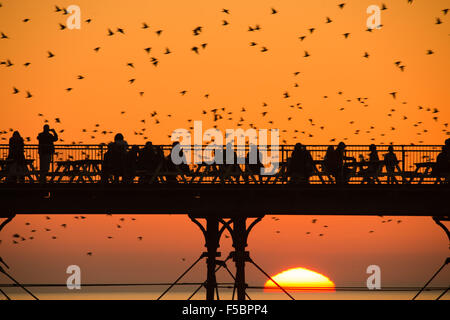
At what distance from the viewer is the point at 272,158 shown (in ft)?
111

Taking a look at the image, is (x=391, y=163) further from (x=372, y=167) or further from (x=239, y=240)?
(x=239, y=240)

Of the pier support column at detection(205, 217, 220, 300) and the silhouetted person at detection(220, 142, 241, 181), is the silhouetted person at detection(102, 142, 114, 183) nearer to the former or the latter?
the silhouetted person at detection(220, 142, 241, 181)

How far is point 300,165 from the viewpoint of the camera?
32.8 meters

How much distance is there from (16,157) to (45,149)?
3.34 feet

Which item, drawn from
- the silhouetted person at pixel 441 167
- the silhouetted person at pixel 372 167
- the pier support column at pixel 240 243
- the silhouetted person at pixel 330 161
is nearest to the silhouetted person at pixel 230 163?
the silhouetted person at pixel 330 161

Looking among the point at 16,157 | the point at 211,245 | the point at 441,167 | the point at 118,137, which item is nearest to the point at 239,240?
the point at 211,245

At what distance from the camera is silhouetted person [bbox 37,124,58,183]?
3325 centimetres

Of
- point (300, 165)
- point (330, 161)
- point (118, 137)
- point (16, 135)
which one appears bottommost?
Result: point (300, 165)

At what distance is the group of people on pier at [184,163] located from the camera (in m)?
32.7

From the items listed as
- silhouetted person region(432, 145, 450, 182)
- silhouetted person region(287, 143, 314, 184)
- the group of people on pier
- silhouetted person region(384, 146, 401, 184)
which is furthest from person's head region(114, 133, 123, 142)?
silhouetted person region(432, 145, 450, 182)

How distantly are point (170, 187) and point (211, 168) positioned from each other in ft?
5.21
